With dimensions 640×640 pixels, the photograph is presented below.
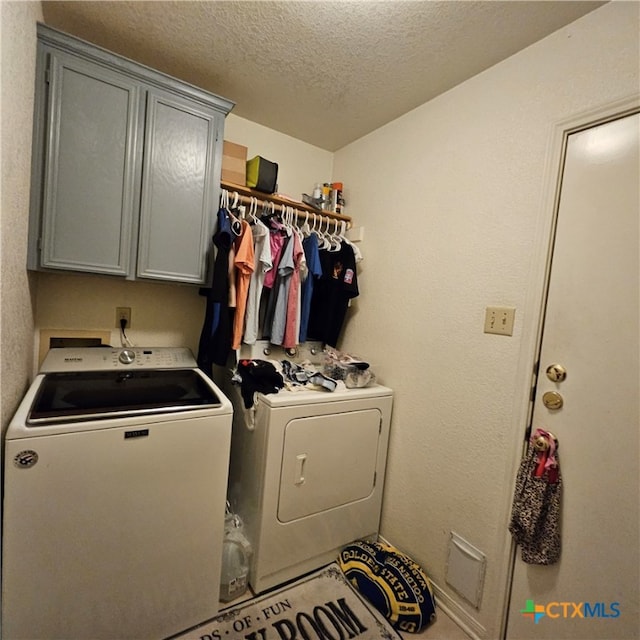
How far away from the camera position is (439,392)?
166 cm

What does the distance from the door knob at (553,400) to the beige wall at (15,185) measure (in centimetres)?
184

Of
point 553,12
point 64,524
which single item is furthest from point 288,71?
point 64,524

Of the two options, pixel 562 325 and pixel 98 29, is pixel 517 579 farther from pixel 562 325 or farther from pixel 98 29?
pixel 98 29

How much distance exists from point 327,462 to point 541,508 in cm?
90

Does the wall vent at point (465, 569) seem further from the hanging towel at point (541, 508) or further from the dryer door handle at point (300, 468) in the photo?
the dryer door handle at point (300, 468)

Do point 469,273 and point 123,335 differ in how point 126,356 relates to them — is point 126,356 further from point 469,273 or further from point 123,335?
point 469,273

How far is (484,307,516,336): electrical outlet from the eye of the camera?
4.55 feet

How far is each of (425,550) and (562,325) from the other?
4.21 ft

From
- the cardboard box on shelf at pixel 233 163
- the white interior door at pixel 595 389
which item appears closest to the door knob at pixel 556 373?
the white interior door at pixel 595 389

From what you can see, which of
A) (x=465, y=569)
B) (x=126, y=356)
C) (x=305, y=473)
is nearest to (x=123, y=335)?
(x=126, y=356)

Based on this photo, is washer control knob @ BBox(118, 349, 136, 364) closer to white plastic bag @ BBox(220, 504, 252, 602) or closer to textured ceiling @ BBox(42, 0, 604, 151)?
white plastic bag @ BBox(220, 504, 252, 602)

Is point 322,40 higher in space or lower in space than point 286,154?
higher

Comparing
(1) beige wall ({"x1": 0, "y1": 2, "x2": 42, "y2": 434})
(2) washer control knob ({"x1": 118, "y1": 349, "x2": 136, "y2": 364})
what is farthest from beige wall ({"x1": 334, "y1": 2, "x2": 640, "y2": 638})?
(1) beige wall ({"x1": 0, "y1": 2, "x2": 42, "y2": 434})

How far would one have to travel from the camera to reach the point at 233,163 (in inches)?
73.5
